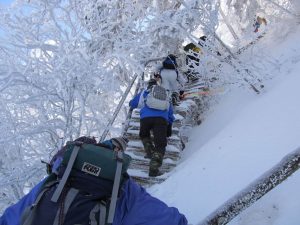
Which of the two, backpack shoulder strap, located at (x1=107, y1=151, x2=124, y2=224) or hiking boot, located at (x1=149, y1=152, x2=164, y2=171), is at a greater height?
backpack shoulder strap, located at (x1=107, y1=151, x2=124, y2=224)

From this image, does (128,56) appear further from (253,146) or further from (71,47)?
(253,146)

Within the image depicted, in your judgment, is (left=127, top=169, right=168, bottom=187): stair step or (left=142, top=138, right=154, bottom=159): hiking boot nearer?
(left=127, top=169, right=168, bottom=187): stair step

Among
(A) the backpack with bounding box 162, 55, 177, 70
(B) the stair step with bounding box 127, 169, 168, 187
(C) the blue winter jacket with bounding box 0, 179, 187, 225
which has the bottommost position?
(B) the stair step with bounding box 127, 169, 168, 187

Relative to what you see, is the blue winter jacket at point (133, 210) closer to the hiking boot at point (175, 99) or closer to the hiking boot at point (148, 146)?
the hiking boot at point (148, 146)

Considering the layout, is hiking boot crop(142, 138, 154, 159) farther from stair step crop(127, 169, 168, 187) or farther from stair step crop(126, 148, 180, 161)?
stair step crop(127, 169, 168, 187)

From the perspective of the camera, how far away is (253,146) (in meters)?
5.12

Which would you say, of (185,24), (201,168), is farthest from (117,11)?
(201,168)

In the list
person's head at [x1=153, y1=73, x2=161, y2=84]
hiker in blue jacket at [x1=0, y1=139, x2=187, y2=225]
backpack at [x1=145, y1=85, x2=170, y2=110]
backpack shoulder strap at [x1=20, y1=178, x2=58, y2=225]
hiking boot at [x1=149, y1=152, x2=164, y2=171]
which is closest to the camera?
backpack shoulder strap at [x1=20, y1=178, x2=58, y2=225]

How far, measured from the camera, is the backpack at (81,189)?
7.85ft

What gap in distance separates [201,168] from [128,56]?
256cm

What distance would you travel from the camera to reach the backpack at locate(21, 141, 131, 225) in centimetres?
239

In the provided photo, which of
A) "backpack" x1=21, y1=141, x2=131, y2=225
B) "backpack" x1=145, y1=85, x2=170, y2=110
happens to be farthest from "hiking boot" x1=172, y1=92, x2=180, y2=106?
"backpack" x1=21, y1=141, x2=131, y2=225

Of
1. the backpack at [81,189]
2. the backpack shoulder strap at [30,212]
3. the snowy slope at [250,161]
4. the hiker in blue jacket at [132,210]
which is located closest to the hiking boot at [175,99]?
the snowy slope at [250,161]

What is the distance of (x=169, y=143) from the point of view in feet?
27.0
